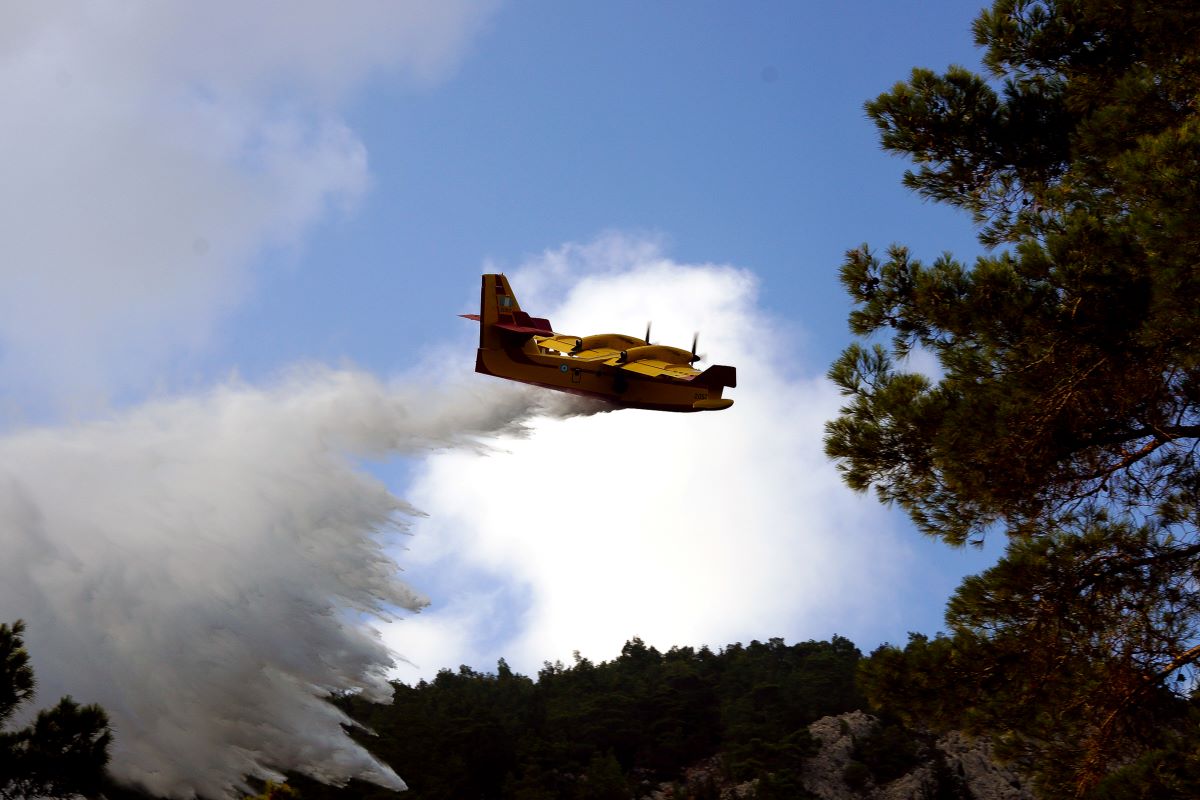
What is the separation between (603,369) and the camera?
33.9 m

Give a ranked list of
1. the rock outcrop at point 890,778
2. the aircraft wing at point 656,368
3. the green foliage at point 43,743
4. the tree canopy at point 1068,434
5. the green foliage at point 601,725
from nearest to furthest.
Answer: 1. the tree canopy at point 1068,434
2. the green foliage at point 43,743
3. the aircraft wing at point 656,368
4. the green foliage at point 601,725
5. the rock outcrop at point 890,778

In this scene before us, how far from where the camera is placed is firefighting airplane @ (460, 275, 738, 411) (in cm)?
3338

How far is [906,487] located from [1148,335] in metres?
4.48

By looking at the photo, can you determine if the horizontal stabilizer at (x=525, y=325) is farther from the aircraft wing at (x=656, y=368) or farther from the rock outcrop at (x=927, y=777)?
the rock outcrop at (x=927, y=777)

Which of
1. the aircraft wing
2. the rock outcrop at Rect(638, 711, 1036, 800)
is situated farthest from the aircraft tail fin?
the rock outcrop at Rect(638, 711, 1036, 800)

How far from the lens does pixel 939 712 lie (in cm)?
1495

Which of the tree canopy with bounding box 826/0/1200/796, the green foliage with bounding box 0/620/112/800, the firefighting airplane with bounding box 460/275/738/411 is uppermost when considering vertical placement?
the firefighting airplane with bounding box 460/275/738/411

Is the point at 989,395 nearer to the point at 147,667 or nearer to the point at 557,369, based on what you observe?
the point at 557,369

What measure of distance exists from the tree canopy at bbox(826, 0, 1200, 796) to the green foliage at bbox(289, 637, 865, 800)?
1387 inches

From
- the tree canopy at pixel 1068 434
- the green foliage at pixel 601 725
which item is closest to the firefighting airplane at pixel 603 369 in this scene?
the tree canopy at pixel 1068 434

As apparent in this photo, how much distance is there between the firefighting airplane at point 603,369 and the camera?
33375 millimetres

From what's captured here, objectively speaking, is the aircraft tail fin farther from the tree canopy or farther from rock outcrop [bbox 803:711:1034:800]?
rock outcrop [bbox 803:711:1034:800]

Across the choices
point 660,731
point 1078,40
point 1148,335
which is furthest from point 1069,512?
point 660,731

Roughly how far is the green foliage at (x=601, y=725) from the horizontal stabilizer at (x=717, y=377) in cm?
2417
